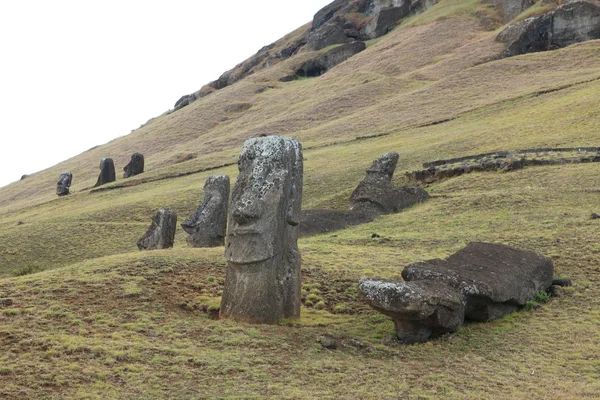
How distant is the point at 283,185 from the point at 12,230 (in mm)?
25020

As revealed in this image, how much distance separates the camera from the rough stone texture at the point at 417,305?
11539 millimetres

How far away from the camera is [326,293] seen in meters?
15.5

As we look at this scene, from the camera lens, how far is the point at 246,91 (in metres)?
108

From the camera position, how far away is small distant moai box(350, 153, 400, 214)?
29.6 meters

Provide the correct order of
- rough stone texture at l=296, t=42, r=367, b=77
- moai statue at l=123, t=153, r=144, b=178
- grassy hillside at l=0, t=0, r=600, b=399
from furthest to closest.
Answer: rough stone texture at l=296, t=42, r=367, b=77 < moai statue at l=123, t=153, r=144, b=178 < grassy hillside at l=0, t=0, r=600, b=399

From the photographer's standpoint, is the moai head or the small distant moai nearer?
the moai head

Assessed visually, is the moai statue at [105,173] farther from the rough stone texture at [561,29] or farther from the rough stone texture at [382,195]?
the rough stone texture at [561,29]

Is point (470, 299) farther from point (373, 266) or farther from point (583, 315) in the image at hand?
point (373, 266)

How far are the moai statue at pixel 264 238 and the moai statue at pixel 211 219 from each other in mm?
10578

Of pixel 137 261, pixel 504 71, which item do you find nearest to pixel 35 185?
pixel 504 71

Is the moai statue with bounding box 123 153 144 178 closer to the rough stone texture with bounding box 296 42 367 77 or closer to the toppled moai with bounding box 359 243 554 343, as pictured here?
the toppled moai with bounding box 359 243 554 343

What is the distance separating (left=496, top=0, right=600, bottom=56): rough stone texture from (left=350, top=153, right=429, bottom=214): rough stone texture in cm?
5770

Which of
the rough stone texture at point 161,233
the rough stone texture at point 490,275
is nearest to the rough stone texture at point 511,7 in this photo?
the rough stone texture at point 161,233

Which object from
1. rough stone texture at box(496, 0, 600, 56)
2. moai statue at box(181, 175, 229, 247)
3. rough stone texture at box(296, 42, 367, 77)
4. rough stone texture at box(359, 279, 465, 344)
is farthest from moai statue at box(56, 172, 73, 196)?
rough stone texture at box(296, 42, 367, 77)
